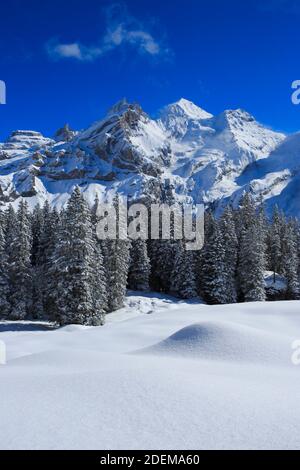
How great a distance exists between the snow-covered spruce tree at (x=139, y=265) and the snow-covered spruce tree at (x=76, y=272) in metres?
20.4

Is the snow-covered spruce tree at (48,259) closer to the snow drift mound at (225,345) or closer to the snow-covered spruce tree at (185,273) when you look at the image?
the snow-covered spruce tree at (185,273)

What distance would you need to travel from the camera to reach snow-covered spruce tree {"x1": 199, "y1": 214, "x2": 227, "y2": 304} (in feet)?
179

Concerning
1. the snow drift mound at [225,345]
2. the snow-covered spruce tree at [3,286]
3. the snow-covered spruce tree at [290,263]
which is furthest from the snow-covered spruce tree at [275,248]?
the snow drift mound at [225,345]

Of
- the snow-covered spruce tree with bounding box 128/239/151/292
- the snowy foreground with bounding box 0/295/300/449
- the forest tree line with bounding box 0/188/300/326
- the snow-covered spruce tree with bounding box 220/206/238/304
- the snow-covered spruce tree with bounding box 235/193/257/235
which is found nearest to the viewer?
the snowy foreground with bounding box 0/295/300/449

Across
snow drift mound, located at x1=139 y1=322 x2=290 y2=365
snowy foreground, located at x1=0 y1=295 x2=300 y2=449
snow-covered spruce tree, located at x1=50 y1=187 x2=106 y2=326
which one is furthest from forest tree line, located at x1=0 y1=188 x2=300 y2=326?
snowy foreground, located at x1=0 y1=295 x2=300 y2=449

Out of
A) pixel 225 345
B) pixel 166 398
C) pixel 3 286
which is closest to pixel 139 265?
pixel 3 286

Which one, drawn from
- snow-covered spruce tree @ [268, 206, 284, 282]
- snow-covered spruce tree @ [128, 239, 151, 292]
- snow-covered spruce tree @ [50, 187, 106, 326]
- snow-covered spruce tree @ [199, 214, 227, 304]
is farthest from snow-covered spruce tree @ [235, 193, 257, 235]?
snow-covered spruce tree @ [50, 187, 106, 326]

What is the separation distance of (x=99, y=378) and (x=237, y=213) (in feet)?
→ 217

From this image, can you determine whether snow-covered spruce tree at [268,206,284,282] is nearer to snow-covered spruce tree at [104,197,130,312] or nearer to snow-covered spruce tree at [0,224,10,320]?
snow-covered spruce tree at [104,197,130,312]

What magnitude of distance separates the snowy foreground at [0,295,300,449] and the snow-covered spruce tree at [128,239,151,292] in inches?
1828

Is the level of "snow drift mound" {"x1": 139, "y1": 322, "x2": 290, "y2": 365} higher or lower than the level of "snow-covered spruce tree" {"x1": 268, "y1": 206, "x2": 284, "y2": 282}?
lower

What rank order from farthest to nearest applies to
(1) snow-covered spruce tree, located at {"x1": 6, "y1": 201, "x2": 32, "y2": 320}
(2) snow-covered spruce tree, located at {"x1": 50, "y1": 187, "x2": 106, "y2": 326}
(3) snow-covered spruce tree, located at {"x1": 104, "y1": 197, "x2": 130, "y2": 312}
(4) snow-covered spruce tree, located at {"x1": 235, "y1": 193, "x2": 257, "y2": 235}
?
(4) snow-covered spruce tree, located at {"x1": 235, "y1": 193, "x2": 257, "y2": 235}, (3) snow-covered spruce tree, located at {"x1": 104, "y1": 197, "x2": 130, "y2": 312}, (1) snow-covered spruce tree, located at {"x1": 6, "y1": 201, "x2": 32, "y2": 320}, (2) snow-covered spruce tree, located at {"x1": 50, "y1": 187, "x2": 106, "y2": 326}

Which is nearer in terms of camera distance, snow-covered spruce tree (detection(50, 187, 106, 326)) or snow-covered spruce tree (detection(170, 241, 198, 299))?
snow-covered spruce tree (detection(50, 187, 106, 326))

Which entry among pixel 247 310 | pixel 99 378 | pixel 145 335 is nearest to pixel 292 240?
pixel 247 310
